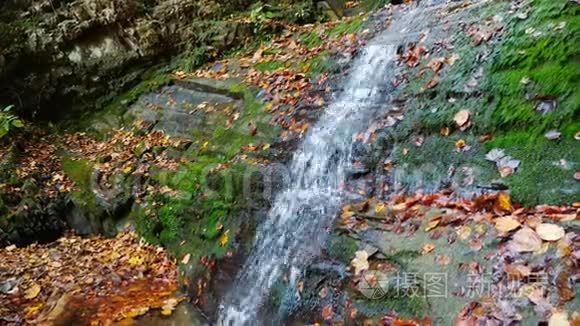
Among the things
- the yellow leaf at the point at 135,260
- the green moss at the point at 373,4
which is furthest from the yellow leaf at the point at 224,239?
the green moss at the point at 373,4

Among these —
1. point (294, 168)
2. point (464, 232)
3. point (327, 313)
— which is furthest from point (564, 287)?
point (294, 168)

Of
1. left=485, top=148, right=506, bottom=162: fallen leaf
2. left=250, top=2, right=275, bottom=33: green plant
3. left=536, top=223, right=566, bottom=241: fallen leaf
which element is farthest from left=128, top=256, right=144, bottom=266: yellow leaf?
left=250, top=2, right=275, bottom=33: green plant

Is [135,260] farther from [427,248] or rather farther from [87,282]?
[427,248]

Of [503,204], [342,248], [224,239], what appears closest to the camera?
[503,204]

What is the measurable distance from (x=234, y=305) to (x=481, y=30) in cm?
441

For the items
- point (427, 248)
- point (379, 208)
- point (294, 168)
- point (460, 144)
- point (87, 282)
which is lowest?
point (87, 282)

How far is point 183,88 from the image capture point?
9320mm

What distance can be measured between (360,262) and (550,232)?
4.85 feet

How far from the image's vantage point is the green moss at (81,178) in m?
7.78

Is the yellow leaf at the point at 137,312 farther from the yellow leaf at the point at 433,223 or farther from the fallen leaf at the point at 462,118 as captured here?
the fallen leaf at the point at 462,118

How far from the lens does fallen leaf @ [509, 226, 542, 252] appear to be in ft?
10.3

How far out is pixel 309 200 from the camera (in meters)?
5.29

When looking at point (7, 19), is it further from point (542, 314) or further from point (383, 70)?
point (542, 314)

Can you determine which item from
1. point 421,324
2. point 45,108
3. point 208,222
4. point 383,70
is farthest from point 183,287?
point 45,108
